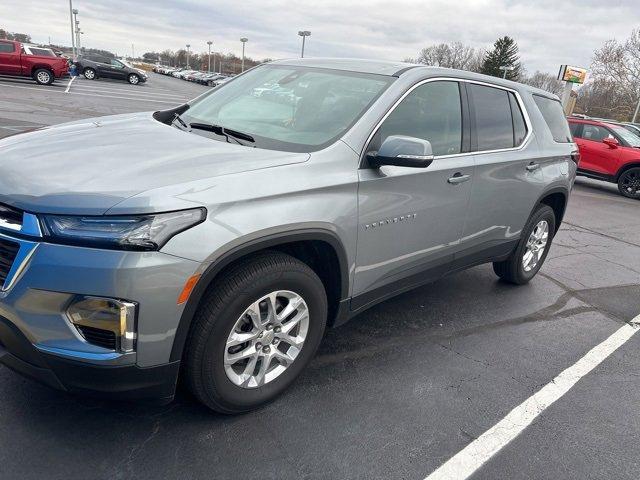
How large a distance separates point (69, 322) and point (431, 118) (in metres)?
2.44

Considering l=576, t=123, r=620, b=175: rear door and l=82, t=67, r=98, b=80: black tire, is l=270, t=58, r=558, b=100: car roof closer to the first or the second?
l=576, t=123, r=620, b=175: rear door

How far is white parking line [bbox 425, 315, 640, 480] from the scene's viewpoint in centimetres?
244

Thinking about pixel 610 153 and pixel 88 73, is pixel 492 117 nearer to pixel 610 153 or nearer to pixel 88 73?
pixel 610 153

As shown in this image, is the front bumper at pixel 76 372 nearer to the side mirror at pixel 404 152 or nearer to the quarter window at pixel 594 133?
the side mirror at pixel 404 152

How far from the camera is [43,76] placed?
22891 mm

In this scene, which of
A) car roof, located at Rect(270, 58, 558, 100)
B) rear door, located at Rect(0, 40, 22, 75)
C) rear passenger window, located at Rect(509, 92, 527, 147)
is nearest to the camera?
car roof, located at Rect(270, 58, 558, 100)

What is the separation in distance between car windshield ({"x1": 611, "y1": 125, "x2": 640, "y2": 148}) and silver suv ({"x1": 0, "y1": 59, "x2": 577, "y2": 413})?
10.4 m

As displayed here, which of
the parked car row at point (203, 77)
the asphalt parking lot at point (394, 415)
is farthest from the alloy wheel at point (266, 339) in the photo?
the parked car row at point (203, 77)

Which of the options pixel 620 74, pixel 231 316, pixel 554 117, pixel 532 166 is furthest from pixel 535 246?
pixel 620 74

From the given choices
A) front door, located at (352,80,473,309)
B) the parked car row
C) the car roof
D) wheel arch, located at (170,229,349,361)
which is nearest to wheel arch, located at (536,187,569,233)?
the car roof

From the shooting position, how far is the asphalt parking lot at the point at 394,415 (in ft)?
7.61

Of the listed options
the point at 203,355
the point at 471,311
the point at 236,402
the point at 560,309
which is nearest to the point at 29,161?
the point at 203,355

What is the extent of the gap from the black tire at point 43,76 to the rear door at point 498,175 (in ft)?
79.5

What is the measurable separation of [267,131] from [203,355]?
1.36 metres
